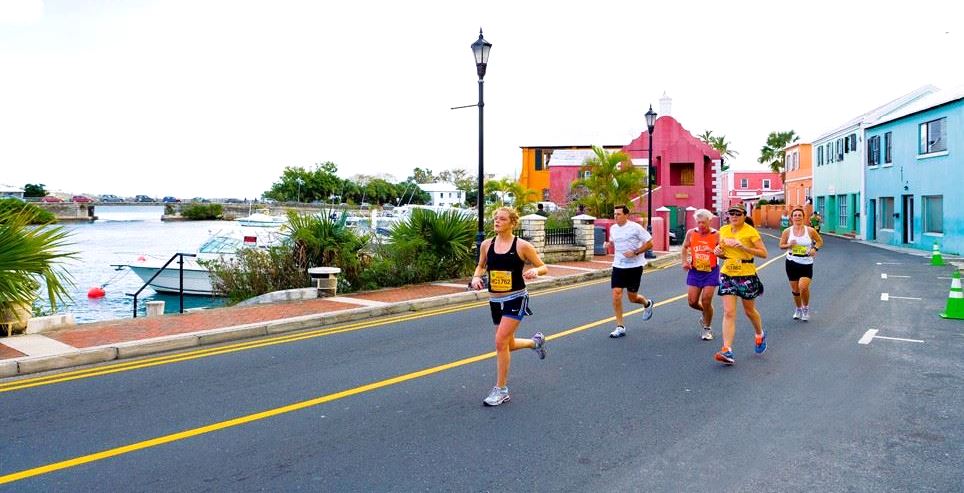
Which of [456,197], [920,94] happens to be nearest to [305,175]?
[456,197]

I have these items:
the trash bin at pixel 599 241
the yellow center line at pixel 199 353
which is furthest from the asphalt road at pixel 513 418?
the trash bin at pixel 599 241

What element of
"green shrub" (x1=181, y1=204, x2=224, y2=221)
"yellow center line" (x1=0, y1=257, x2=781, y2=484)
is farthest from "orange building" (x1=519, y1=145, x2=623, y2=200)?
"green shrub" (x1=181, y1=204, x2=224, y2=221)

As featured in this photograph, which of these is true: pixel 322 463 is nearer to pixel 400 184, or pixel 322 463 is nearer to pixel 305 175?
pixel 305 175

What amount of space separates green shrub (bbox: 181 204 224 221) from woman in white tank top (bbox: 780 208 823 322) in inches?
4680

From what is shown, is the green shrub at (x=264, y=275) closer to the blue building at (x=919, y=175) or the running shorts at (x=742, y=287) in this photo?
the running shorts at (x=742, y=287)

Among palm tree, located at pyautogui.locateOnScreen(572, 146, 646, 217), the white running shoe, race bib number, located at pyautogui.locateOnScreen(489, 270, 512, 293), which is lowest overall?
the white running shoe

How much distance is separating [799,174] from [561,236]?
3956 centimetres

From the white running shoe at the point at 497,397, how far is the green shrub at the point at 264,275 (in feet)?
33.6

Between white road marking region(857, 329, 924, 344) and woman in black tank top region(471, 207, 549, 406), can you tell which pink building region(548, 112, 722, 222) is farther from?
woman in black tank top region(471, 207, 549, 406)

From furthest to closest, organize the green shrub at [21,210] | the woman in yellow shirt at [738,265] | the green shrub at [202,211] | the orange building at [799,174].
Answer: the green shrub at [202,211] → the orange building at [799,174] → the green shrub at [21,210] → the woman in yellow shirt at [738,265]

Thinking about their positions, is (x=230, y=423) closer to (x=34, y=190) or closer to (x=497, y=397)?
(x=497, y=397)

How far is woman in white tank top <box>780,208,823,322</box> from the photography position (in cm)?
1155

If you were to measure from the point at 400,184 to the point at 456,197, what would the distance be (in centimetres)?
1678

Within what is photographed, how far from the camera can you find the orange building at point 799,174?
54906 millimetres
